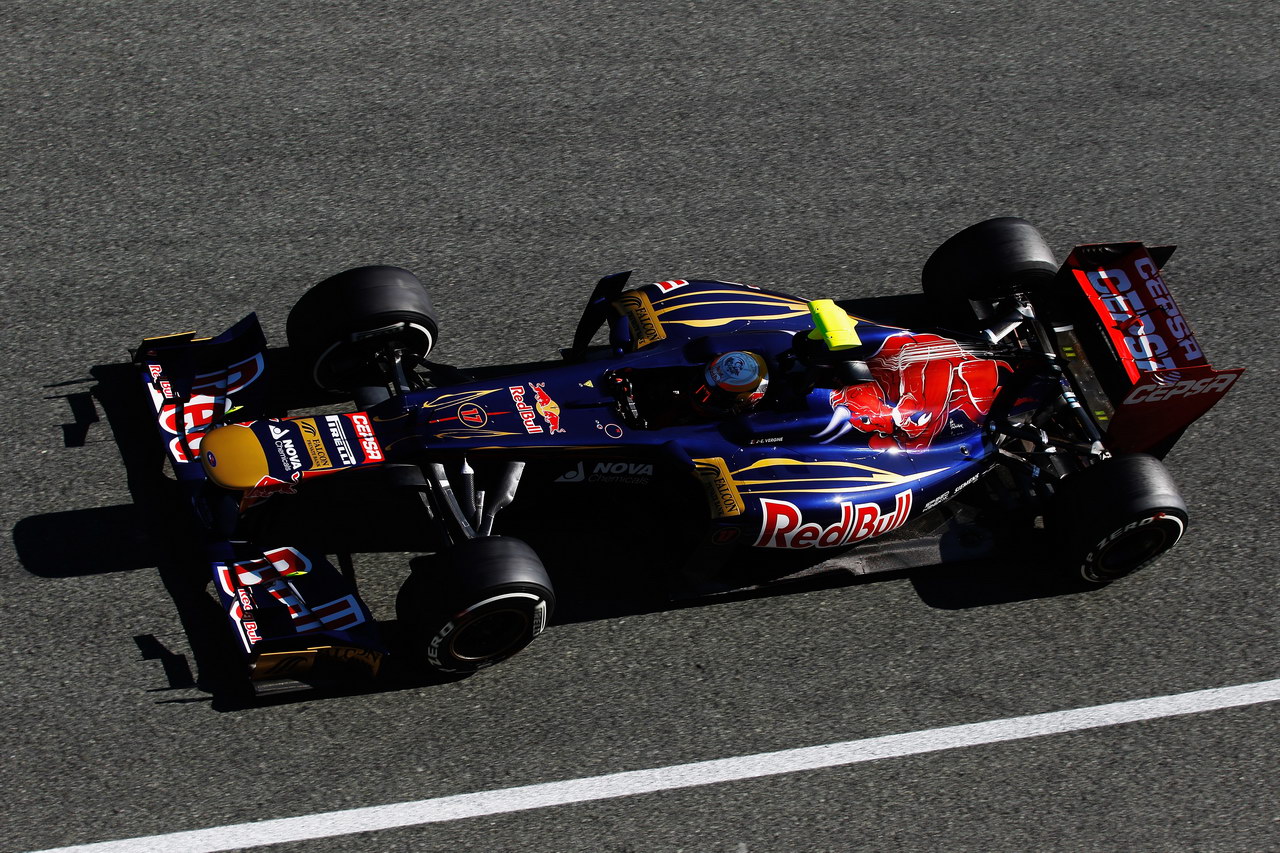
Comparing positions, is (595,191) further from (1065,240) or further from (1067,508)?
(1067,508)

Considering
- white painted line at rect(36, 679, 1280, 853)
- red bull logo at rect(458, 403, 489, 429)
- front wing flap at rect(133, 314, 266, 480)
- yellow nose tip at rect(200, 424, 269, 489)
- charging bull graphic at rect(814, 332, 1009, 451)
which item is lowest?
white painted line at rect(36, 679, 1280, 853)

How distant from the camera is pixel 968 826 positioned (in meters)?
6.90

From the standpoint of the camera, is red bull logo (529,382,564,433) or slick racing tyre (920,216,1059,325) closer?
red bull logo (529,382,564,433)

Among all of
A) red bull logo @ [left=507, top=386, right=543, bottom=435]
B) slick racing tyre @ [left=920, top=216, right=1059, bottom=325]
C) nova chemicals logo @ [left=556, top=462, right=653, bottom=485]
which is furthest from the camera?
slick racing tyre @ [left=920, top=216, right=1059, bottom=325]

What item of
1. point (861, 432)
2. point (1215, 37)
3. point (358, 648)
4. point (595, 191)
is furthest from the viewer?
point (1215, 37)

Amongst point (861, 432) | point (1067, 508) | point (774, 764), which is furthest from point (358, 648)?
point (1067, 508)

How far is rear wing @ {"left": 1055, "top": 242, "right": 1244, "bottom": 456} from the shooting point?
7.58 m

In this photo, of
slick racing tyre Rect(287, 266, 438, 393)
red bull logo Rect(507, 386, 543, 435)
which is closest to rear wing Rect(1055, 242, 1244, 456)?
red bull logo Rect(507, 386, 543, 435)

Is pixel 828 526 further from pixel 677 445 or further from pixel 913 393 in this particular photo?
pixel 913 393

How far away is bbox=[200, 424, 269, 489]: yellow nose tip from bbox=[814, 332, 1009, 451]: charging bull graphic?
112 inches

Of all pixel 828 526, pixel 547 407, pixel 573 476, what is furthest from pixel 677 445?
pixel 828 526

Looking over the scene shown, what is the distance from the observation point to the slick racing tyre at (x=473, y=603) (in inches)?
255

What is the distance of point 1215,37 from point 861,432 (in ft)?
20.4

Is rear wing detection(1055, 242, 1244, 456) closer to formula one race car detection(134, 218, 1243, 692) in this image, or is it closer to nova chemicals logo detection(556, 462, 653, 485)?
formula one race car detection(134, 218, 1243, 692)
